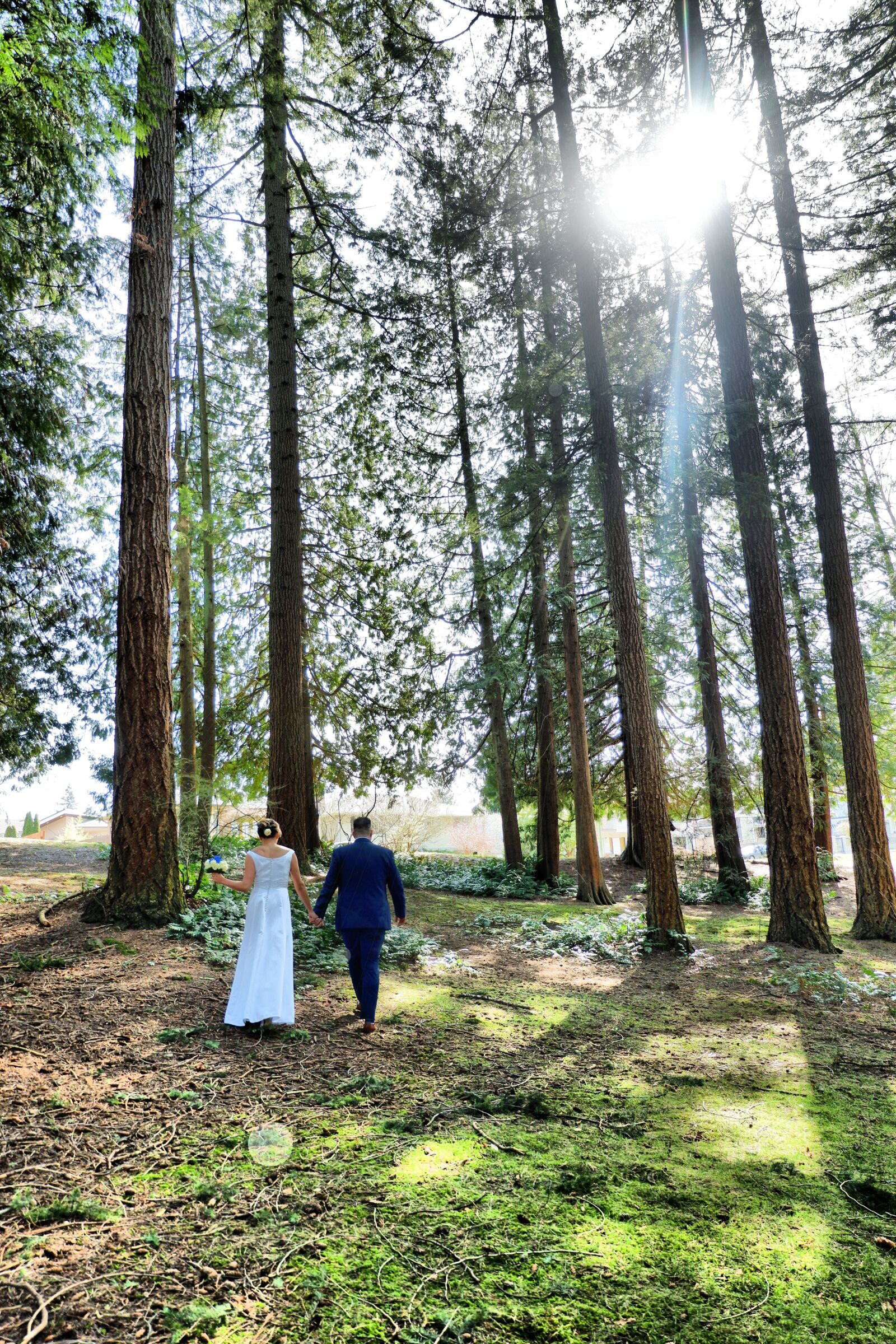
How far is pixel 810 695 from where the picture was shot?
58.9 feet

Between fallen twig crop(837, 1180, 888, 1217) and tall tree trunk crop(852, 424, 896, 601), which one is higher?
tall tree trunk crop(852, 424, 896, 601)

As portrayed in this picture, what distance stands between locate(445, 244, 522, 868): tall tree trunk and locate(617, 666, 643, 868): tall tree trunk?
293cm

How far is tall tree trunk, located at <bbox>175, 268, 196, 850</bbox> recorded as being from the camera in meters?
14.2

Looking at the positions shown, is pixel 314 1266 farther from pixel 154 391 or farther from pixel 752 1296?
pixel 154 391

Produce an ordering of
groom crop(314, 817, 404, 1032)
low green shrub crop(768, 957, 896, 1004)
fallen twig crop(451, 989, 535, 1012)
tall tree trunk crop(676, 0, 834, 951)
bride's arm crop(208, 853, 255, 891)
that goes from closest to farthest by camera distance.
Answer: bride's arm crop(208, 853, 255, 891)
groom crop(314, 817, 404, 1032)
fallen twig crop(451, 989, 535, 1012)
low green shrub crop(768, 957, 896, 1004)
tall tree trunk crop(676, 0, 834, 951)

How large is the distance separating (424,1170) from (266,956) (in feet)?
7.74

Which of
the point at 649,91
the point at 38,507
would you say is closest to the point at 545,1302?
the point at 38,507

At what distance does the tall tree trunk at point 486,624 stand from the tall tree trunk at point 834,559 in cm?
683

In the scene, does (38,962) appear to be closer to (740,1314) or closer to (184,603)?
(740,1314)

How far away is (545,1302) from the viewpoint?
2682mm

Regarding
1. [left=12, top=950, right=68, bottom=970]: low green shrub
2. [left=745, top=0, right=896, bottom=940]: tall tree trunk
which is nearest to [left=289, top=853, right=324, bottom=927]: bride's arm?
[left=12, top=950, right=68, bottom=970]: low green shrub

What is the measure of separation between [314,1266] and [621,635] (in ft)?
27.6

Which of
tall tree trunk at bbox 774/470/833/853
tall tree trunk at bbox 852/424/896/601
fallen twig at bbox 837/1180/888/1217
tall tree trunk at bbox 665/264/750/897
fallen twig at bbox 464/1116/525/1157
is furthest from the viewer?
tall tree trunk at bbox 774/470/833/853

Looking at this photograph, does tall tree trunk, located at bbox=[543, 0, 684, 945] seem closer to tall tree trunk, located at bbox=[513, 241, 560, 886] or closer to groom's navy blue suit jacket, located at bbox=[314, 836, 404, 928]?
tall tree trunk, located at bbox=[513, 241, 560, 886]
